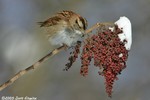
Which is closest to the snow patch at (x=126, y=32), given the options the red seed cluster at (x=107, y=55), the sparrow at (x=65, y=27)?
the red seed cluster at (x=107, y=55)

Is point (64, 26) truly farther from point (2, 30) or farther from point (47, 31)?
point (2, 30)

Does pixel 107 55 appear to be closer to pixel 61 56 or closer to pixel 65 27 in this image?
A: pixel 65 27

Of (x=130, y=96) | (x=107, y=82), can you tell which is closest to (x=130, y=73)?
(x=130, y=96)

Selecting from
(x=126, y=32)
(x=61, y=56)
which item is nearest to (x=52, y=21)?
(x=126, y=32)

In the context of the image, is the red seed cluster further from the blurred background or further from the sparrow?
the blurred background

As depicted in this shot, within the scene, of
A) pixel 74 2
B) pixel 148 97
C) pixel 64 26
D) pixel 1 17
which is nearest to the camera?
pixel 64 26

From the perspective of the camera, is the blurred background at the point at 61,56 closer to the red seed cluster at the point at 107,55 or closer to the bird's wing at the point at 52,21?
the bird's wing at the point at 52,21

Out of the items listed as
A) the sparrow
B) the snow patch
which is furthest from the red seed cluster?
the sparrow
